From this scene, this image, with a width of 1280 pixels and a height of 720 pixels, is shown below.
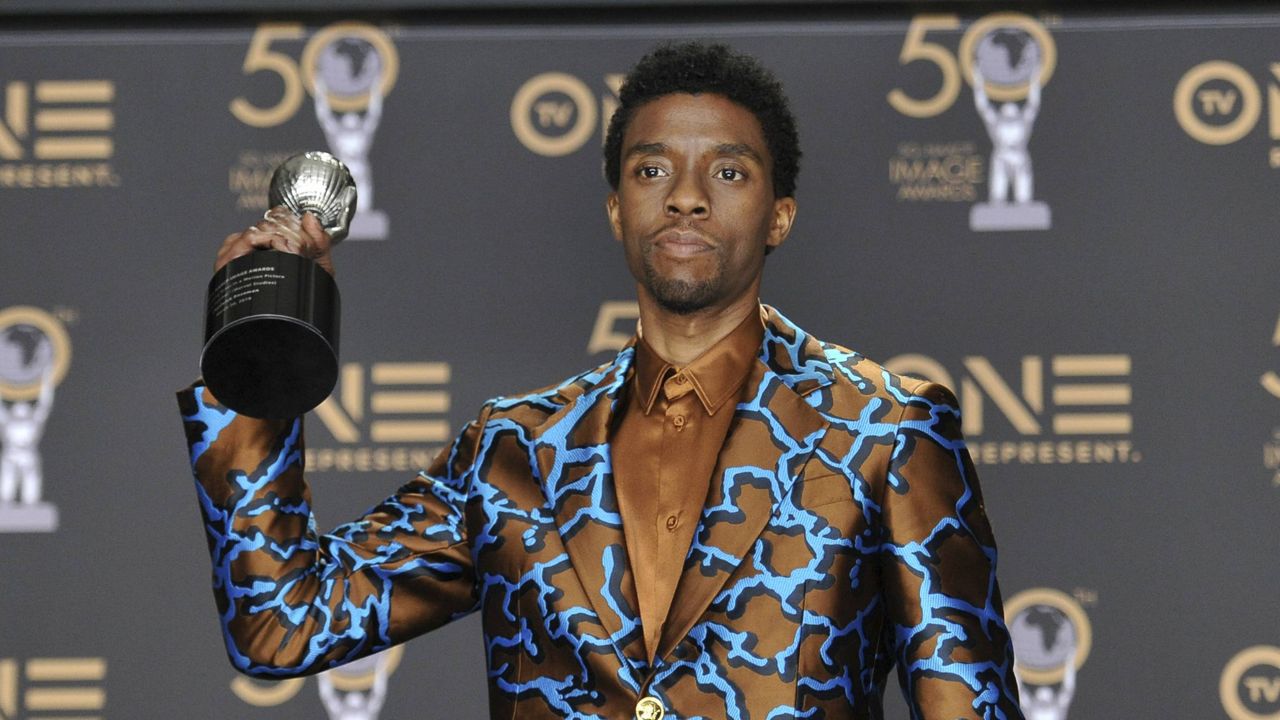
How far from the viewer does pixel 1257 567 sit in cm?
278

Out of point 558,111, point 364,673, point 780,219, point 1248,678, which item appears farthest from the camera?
point 558,111

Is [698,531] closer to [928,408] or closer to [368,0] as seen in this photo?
[928,408]

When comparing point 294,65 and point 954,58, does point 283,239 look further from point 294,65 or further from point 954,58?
point 954,58

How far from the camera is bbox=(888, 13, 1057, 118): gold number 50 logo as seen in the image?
2.92 meters

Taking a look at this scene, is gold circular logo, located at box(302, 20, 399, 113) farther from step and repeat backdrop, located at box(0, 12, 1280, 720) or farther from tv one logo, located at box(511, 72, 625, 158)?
tv one logo, located at box(511, 72, 625, 158)

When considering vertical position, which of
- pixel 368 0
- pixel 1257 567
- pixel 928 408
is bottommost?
pixel 1257 567

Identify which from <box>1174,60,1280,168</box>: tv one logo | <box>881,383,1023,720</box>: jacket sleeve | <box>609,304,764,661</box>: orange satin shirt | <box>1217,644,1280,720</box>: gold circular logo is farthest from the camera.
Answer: <box>1174,60,1280,168</box>: tv one logo

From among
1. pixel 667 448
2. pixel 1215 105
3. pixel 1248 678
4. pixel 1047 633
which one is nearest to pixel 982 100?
pixel 1215 105

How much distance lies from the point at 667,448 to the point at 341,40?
58.7 inches

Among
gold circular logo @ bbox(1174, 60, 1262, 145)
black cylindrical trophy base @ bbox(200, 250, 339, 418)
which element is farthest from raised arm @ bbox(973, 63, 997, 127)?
black cylindrical trophy base @ bbox(200, 250, 339, 418)

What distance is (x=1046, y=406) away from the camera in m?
2.85

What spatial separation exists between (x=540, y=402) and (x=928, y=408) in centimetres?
43

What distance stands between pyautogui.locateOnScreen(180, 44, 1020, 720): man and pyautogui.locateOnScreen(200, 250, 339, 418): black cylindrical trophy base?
0.05 meters

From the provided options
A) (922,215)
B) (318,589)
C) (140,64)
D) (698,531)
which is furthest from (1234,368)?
(140,64)
